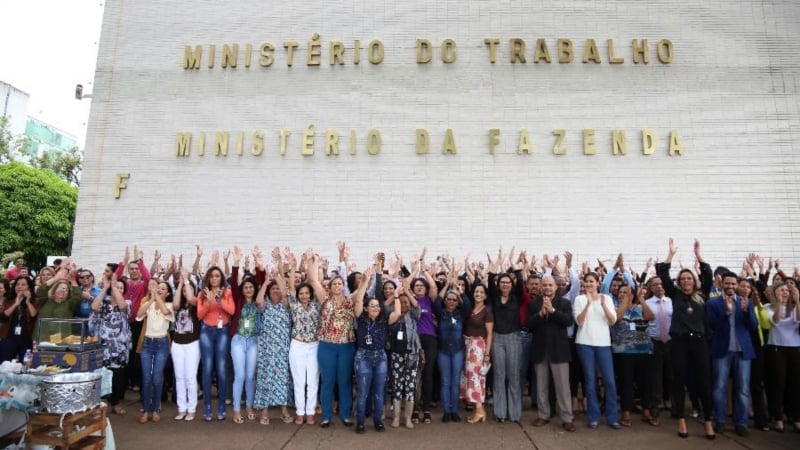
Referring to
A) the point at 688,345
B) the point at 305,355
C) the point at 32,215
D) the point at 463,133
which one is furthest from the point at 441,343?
the point at 32,215

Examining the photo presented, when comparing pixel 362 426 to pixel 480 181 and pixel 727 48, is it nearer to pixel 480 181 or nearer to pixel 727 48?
pixel 480 181

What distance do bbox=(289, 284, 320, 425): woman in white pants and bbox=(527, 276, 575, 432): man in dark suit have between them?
256 cm

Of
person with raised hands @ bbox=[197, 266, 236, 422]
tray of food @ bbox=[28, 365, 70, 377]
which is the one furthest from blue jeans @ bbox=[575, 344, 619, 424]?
tray of food @ bbox=[28, 365, 70, 377]

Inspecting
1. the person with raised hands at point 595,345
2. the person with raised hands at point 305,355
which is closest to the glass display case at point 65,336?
the person with raised hands at point 305,355

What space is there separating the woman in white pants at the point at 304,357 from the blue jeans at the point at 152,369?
5.02ft

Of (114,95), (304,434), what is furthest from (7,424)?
(114,95)

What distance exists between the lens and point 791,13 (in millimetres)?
10195

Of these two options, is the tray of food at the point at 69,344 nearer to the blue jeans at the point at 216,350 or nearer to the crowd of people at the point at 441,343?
the crowd of people at the point at 441,343

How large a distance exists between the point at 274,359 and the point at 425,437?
1939mm

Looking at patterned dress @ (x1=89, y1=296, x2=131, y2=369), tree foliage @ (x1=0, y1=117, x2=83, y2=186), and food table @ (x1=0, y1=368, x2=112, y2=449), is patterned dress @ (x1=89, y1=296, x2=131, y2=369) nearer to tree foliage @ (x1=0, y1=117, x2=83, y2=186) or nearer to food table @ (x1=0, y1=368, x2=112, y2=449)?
food table @ (x1=0, y1=368, x2=112, y2=449)

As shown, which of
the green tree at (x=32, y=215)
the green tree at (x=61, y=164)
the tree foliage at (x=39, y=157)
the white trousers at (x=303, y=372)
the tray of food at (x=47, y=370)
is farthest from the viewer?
the green tree at (x=61, y=164)

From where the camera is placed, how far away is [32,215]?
17125mm

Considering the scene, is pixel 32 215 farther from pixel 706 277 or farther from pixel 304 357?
pixel 706 277

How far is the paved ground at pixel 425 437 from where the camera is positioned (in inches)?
190
